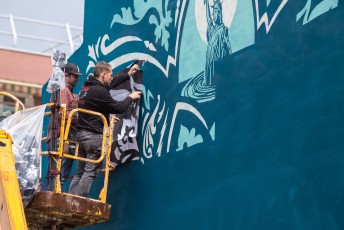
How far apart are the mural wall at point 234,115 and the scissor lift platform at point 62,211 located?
920 mm

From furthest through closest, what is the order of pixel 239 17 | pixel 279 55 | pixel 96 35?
pixel 96 35
pixel 239 17
pixel 279 55

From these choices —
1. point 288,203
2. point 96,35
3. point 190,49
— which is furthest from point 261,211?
point 96,35

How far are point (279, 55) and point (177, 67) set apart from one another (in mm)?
2587

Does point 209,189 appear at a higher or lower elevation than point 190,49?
lower

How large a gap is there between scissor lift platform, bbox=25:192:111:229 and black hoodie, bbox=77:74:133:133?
122cm

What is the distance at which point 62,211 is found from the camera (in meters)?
12.9

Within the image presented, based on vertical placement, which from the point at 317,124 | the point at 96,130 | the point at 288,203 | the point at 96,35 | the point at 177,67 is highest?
the point at 96,35

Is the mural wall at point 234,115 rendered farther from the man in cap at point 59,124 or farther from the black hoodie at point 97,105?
the man in cap at point 59,124

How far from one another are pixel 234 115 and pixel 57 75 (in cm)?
283

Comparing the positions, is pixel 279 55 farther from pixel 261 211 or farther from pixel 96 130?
pixel 96 130

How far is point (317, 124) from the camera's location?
10.7 meters

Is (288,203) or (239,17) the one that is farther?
(239,17)

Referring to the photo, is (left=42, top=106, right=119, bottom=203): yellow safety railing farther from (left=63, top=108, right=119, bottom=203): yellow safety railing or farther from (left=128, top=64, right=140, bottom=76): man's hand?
(left=128, top=64, right=140, bottom=76): man's hand

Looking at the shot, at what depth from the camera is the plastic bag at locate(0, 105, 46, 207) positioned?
12648 millimetres
